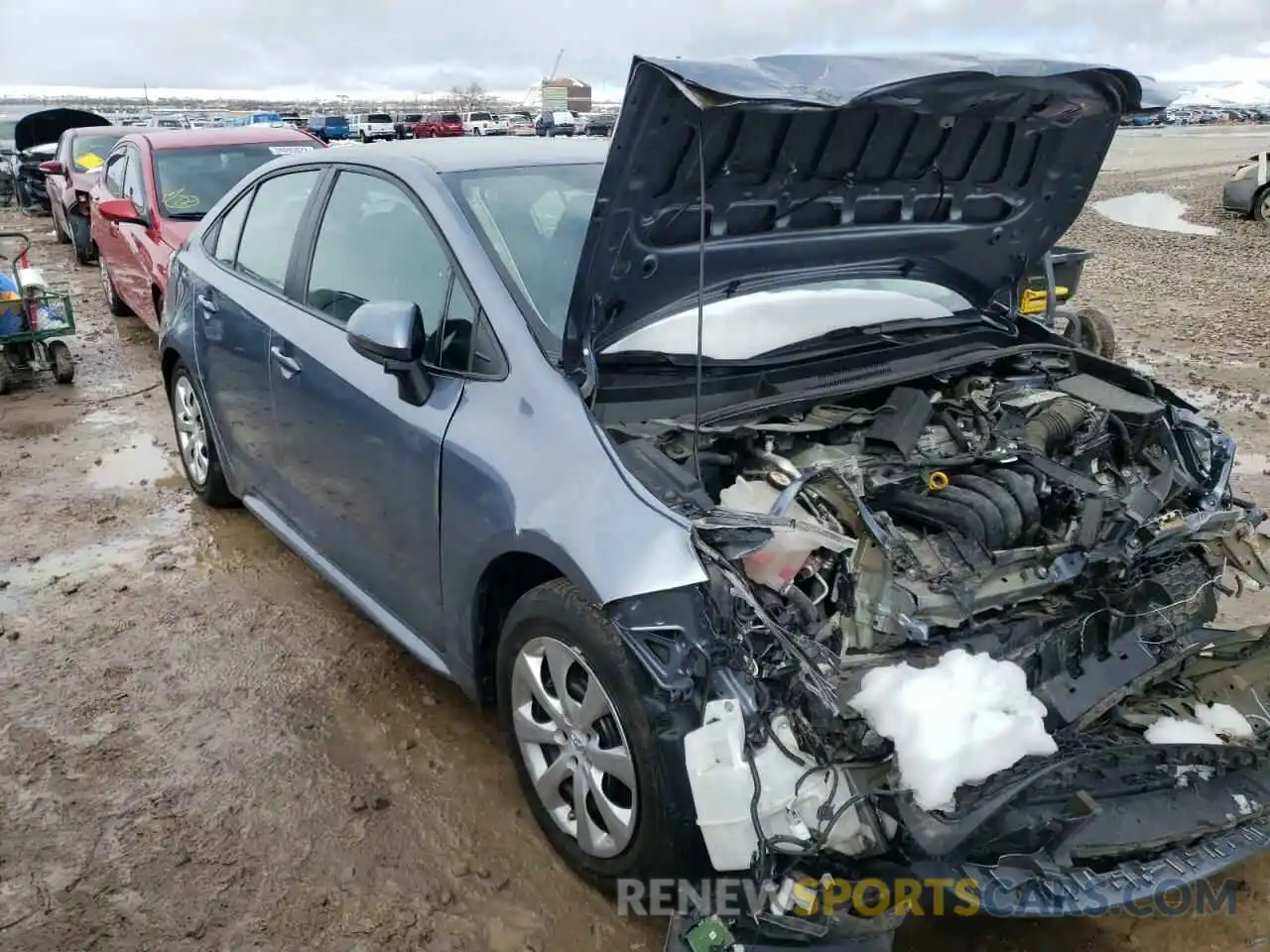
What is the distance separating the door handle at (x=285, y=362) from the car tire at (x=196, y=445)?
1202 mm

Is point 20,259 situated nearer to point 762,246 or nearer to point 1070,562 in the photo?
point 762,246

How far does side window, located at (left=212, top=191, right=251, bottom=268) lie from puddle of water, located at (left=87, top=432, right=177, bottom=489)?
5.47 feet

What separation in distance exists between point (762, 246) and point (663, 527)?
1166mm

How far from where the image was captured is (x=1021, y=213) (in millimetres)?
3562

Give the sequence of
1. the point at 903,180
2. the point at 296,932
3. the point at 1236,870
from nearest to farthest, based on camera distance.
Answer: the point at 296,932 < the point at 1236,870 < the point at 903,180

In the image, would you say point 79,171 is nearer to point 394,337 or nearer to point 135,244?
point 135,244

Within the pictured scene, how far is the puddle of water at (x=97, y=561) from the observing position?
14.5 ft

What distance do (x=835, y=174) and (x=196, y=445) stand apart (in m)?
3.44

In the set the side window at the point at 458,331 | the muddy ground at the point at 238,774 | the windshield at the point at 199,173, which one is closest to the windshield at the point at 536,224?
the side window at the point at 458,331

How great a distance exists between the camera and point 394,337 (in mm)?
2762

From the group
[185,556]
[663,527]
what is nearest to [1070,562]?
[663,527]

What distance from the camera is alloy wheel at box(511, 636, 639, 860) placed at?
96.3 inches

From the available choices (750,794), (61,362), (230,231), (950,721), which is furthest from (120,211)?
(950,721)

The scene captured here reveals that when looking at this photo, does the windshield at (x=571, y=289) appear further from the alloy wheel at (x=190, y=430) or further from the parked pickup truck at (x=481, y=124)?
the parked pickup truck at (x=481, y=124)
